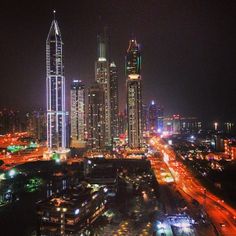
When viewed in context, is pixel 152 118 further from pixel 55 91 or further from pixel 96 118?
pixel 55 91

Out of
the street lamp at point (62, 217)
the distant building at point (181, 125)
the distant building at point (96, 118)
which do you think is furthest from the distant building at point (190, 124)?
the street lamp at point (62, 217)

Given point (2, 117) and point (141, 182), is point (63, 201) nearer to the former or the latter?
point (141, 182)

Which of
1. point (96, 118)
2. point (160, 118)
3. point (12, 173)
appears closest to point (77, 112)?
point (96, 118)

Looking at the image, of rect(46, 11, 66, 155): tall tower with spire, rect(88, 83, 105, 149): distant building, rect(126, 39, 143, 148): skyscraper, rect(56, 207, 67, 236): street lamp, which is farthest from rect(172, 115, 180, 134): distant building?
rect(56, 207, 67, 236): street lamp

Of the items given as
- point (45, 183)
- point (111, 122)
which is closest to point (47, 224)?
point (45, 183)

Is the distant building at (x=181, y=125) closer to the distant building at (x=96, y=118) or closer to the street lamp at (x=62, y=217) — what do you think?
the distant building at (x=96, y=118)

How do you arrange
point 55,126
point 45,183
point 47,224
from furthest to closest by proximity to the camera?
1. point 55,126
2. point 45,183
3. point 47,224

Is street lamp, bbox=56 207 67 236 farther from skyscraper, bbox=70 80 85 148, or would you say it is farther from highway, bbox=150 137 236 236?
skyscraper, bbox=70 80 85 148
